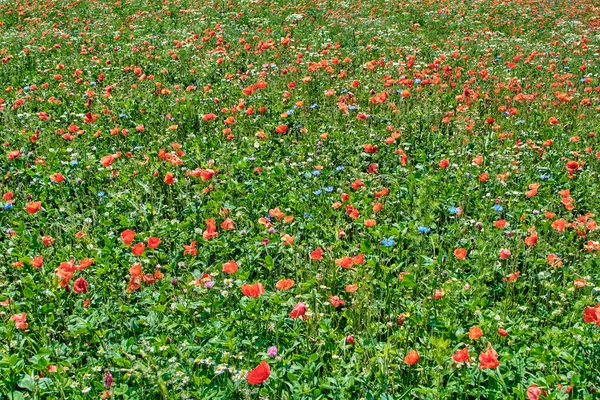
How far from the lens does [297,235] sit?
12.7 ft

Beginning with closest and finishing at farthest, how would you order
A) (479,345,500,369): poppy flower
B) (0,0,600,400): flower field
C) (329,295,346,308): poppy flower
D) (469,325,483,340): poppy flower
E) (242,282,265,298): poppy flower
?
(479,345,500,369): poppy flower, (469,325,483,340): poppy flower, (0,0,600,400): flower field, (242,282,265,298): poppy flower, (329,295,346,308): poppy flower

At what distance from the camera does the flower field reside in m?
2.74

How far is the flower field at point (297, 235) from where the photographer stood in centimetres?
274

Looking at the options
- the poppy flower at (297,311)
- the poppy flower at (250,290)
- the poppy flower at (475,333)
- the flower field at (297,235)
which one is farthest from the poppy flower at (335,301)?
the poppy flower at (475,333)

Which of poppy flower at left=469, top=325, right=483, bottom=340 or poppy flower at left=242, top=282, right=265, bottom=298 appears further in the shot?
poppy flower at left=242, top=282, right=265, bottom=298

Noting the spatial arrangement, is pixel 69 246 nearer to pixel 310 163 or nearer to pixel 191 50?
pixel 310 163

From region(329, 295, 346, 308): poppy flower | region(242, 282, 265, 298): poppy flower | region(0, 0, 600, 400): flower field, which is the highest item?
region(242, 282, 265, 298): poppy flower

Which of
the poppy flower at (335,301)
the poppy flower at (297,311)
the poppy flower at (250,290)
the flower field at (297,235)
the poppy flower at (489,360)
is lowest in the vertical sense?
the flower field at (297,235)

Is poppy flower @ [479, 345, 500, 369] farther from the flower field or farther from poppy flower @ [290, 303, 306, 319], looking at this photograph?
poppy flower @ [290, 303, 306, 319]

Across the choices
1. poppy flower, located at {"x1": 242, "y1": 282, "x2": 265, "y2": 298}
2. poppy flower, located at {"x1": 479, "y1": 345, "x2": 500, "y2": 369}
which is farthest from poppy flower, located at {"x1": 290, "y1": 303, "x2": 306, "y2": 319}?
poppy flower, located at {"x1": 479, "y1": 345, "x2": 500, "y2": 369}

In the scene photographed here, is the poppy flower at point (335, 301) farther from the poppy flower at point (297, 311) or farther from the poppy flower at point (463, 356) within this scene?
the poppy flower at point (463, 356)

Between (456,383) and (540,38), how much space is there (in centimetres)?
963

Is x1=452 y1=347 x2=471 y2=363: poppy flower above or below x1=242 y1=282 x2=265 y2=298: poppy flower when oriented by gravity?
below

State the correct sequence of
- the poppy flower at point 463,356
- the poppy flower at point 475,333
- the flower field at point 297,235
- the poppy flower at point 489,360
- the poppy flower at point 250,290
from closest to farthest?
the poppy flower at point 489,360
the poppy flower at point 463,356
the poppy flower at point 475,333
the flower field at point 297,235
the poppy flower at point 250,290
